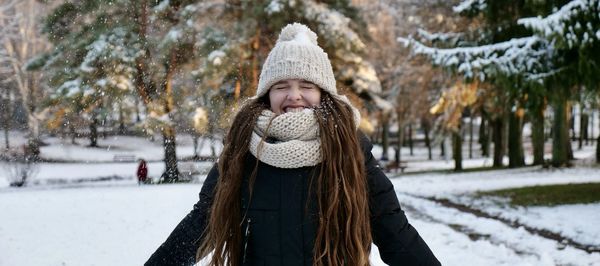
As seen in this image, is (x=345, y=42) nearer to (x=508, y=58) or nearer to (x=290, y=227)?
(x=508, y=58)

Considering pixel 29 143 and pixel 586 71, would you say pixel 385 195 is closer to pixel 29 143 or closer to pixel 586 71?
pixel 586 71

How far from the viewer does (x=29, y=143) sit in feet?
75.7

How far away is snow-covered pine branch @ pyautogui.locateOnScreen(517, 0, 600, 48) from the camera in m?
9.24

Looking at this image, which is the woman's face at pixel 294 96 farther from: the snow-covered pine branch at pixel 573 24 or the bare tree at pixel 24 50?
the bare tree at pixel 24 50

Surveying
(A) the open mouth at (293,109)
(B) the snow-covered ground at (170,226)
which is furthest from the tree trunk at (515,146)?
(A) the open mouth at (293,109)

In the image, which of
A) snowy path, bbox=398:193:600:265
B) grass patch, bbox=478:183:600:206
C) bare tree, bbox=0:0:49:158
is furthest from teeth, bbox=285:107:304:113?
bare tree, bbox=0:0:49:158

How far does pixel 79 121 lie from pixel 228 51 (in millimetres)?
7662

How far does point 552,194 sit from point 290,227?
13.5 m

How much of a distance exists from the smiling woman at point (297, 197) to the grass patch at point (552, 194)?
11380 millimetres

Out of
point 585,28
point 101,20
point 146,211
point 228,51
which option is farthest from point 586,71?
point 101,20

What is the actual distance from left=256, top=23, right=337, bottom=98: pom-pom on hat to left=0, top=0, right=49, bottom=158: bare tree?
21957 millimetres

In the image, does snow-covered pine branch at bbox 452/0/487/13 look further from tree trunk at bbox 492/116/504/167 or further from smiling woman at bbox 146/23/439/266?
tree trunk at bbox 492/116/504/167

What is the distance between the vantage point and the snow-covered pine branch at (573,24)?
9.24 m

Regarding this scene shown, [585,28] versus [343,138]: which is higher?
[585,28]
